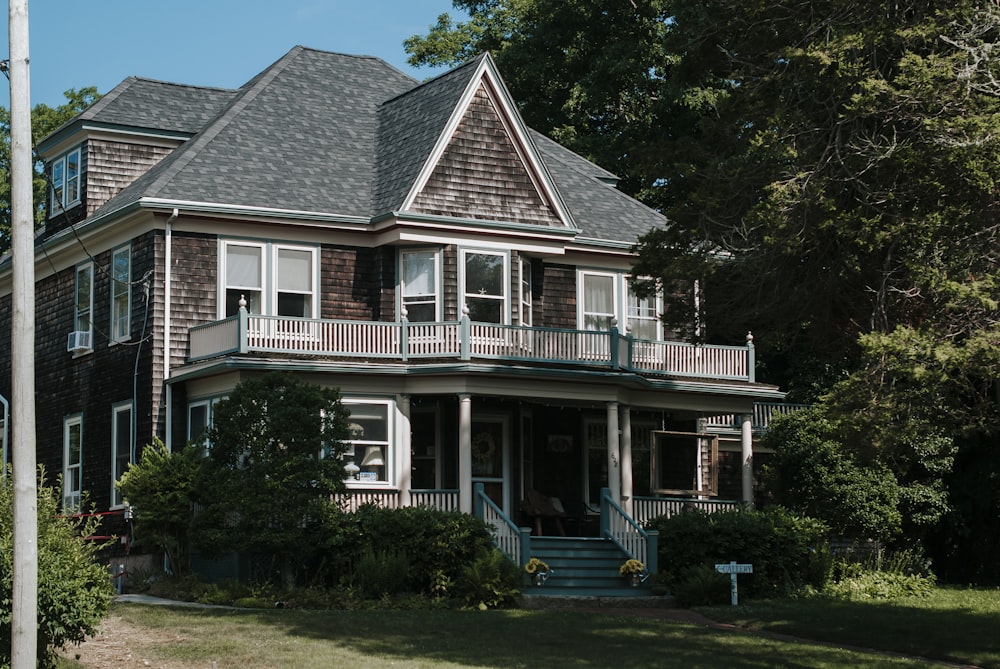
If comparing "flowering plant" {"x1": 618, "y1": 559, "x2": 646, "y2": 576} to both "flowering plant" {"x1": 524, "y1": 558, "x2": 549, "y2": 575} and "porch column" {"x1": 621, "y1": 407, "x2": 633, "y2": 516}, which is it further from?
"porch column" {"x1": 621, "y1": 407, "x2": 633, "y2": 516}

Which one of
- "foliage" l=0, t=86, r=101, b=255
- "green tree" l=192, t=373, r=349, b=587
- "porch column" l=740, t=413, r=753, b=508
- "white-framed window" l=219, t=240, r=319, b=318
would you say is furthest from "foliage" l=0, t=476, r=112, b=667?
"foliage" l=0, t=86, r=101, b=255

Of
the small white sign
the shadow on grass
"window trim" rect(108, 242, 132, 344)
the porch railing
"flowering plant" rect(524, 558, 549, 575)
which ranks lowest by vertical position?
the shadow on grass

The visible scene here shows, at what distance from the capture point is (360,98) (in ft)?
115

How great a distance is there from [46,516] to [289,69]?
2014 centimetres

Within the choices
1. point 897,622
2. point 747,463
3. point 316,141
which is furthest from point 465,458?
point 897,622

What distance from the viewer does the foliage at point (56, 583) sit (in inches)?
610

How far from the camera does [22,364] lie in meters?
14.1

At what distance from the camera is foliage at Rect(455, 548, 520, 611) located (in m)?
24.9

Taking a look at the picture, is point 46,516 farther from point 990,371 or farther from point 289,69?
point 289,69

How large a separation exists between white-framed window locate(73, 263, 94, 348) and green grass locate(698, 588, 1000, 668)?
603 inches

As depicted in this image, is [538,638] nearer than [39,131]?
Yes

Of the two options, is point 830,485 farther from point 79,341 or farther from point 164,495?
point 79,341

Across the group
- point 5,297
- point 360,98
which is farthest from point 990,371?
point 5,297

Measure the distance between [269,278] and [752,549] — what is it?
1090cm
